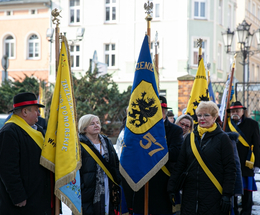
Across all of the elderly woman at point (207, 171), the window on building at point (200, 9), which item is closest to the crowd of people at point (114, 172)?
the elderly woman at point (207, 171)

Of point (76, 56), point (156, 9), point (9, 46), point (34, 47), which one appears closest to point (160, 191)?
point (156, 9)

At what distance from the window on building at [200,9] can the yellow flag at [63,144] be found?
23892 mm

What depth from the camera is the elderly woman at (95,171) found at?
4.86 meters

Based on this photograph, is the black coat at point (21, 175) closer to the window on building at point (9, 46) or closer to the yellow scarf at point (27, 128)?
the yellow scarf at point (27, 128)

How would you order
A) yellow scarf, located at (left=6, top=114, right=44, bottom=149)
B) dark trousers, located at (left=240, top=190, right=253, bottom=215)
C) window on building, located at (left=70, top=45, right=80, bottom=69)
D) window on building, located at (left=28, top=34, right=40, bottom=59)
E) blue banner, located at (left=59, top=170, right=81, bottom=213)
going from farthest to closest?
window on building, located at (left=28, top=34, right=40, bottom=59) < window on building, located at (left=70, top=45, right=80, bottom=69) < dark trousers, located at (left=240, top=190, right=253, bottom=215) < blue banner, located at (left=59, top=170, right=81, bottom=213) < yellow scarf, located at (left=6, top=114, right=44, bottom=149)

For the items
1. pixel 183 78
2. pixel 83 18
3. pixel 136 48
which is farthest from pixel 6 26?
pixel 183 78

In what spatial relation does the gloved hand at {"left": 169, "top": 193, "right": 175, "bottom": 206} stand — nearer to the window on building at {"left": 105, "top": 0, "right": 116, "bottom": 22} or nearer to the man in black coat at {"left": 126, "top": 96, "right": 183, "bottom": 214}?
the man in black coat at {"left": 126, "top": 96, "right": 183, "bottom": 214}

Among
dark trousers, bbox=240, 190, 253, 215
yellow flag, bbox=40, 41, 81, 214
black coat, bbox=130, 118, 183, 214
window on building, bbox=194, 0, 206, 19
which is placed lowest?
dark trousers, bbox=240, 190, 253, 215

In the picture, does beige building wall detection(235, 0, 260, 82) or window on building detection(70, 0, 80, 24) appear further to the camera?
beige building wall detection(235, 0, 260, 82)

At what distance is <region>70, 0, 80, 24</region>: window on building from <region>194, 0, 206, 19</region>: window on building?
8.54 m

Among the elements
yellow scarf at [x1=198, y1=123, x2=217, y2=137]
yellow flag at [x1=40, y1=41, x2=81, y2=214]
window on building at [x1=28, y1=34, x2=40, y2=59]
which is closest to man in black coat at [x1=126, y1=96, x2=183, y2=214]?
yellow scarf at [x1=198, y1=123, x2=217, y2=137]

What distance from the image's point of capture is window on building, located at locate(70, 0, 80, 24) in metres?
29.5

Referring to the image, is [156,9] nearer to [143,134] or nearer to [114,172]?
[143,134]

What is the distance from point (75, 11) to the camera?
96.9ft
